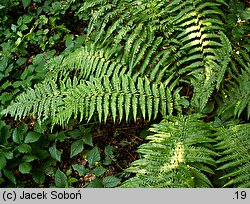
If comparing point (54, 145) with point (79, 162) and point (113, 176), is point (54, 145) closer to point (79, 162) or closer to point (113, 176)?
point (79, 162)

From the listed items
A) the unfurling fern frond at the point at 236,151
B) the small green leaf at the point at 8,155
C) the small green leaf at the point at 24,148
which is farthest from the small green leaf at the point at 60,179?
the unfurling fern frond at the point at 236,151

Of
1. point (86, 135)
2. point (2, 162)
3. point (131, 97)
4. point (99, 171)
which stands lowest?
point (99, 171)

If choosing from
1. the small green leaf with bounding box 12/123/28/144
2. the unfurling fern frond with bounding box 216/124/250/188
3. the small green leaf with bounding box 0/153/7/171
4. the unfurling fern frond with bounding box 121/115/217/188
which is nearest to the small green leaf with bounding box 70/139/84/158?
the small green leaf with bounding box 12/123/28/144

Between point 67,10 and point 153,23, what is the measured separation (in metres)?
1.58

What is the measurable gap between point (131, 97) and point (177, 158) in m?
0.87


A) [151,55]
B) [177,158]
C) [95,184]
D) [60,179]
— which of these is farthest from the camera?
[151,55]

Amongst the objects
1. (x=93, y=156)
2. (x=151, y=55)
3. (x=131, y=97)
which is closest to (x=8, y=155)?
(x=93, y=156)

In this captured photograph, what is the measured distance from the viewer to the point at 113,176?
10.8 feet

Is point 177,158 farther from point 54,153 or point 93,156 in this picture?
point 54,153

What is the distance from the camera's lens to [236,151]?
9.45 ft

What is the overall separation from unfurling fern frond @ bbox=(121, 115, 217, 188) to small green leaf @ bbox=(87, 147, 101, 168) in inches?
21.8

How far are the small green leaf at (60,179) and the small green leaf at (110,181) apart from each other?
14.3 inches
